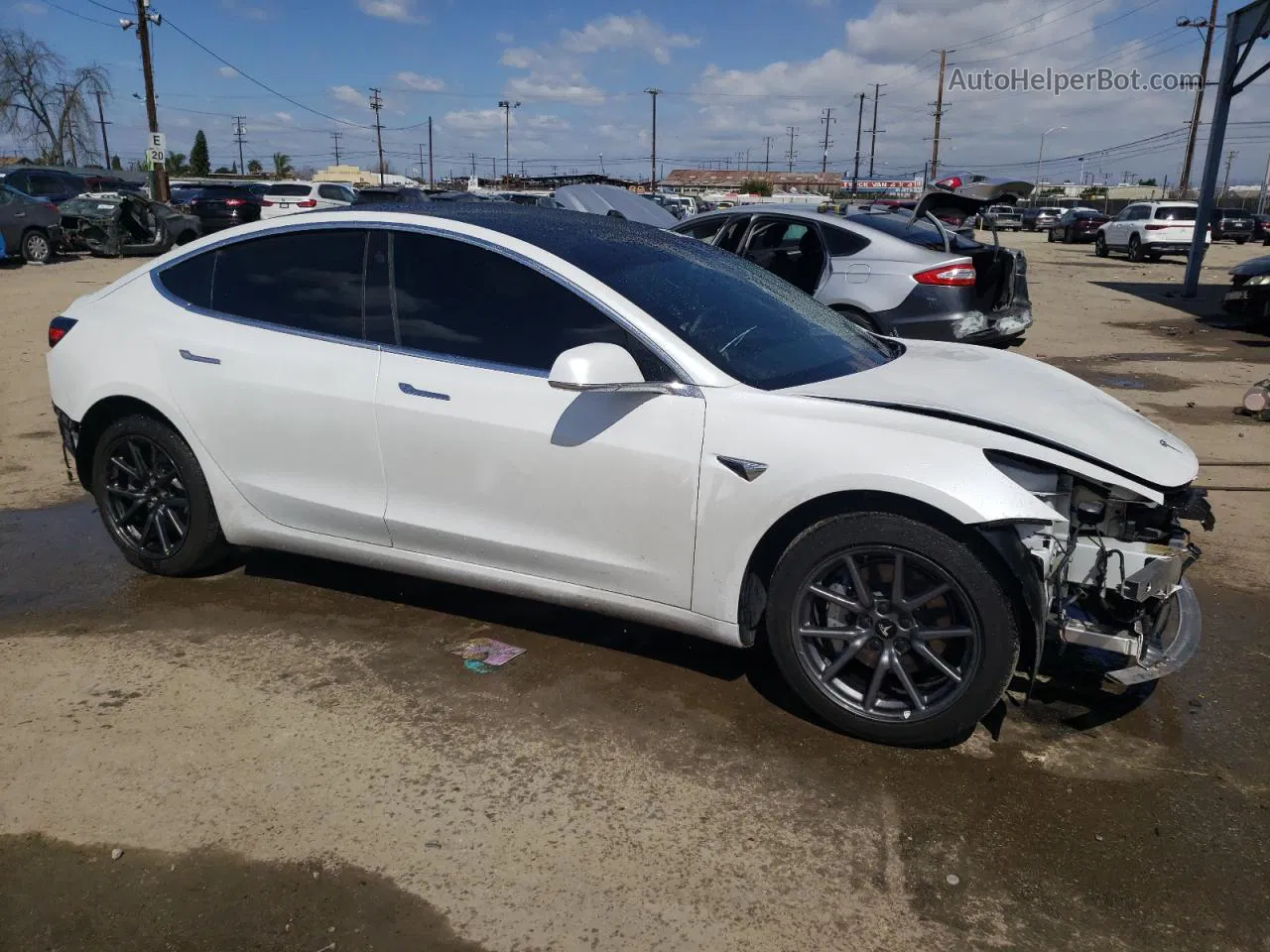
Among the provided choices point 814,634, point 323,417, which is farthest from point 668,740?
point 323,417

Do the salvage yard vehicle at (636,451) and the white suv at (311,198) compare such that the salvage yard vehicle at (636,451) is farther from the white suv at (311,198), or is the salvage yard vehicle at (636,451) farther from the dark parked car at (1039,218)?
the dark parked car at (1039,218)

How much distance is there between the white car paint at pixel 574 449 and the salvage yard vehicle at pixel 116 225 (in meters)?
20.7

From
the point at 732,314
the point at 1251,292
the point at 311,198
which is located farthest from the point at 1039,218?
the point at 732,314

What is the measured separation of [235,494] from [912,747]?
9.43ft

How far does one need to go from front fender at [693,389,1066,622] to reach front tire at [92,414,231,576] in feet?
7.67

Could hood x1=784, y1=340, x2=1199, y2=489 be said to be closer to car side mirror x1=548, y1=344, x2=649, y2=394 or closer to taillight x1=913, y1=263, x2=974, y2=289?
car side mirror x1=548, y1=344, x2=649, y2=394

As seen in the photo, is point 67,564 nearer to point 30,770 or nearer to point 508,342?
point 30,770

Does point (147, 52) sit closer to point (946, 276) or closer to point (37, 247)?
point (37, 247)

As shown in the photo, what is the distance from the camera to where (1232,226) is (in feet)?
126

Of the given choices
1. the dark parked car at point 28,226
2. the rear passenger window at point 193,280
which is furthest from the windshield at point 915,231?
the dark parked car at point 28,226

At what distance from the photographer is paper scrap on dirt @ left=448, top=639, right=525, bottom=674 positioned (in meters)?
3.80

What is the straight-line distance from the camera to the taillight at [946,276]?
7.96 meters

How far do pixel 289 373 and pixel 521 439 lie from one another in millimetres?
1106

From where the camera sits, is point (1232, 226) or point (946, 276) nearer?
point (946, 276)
